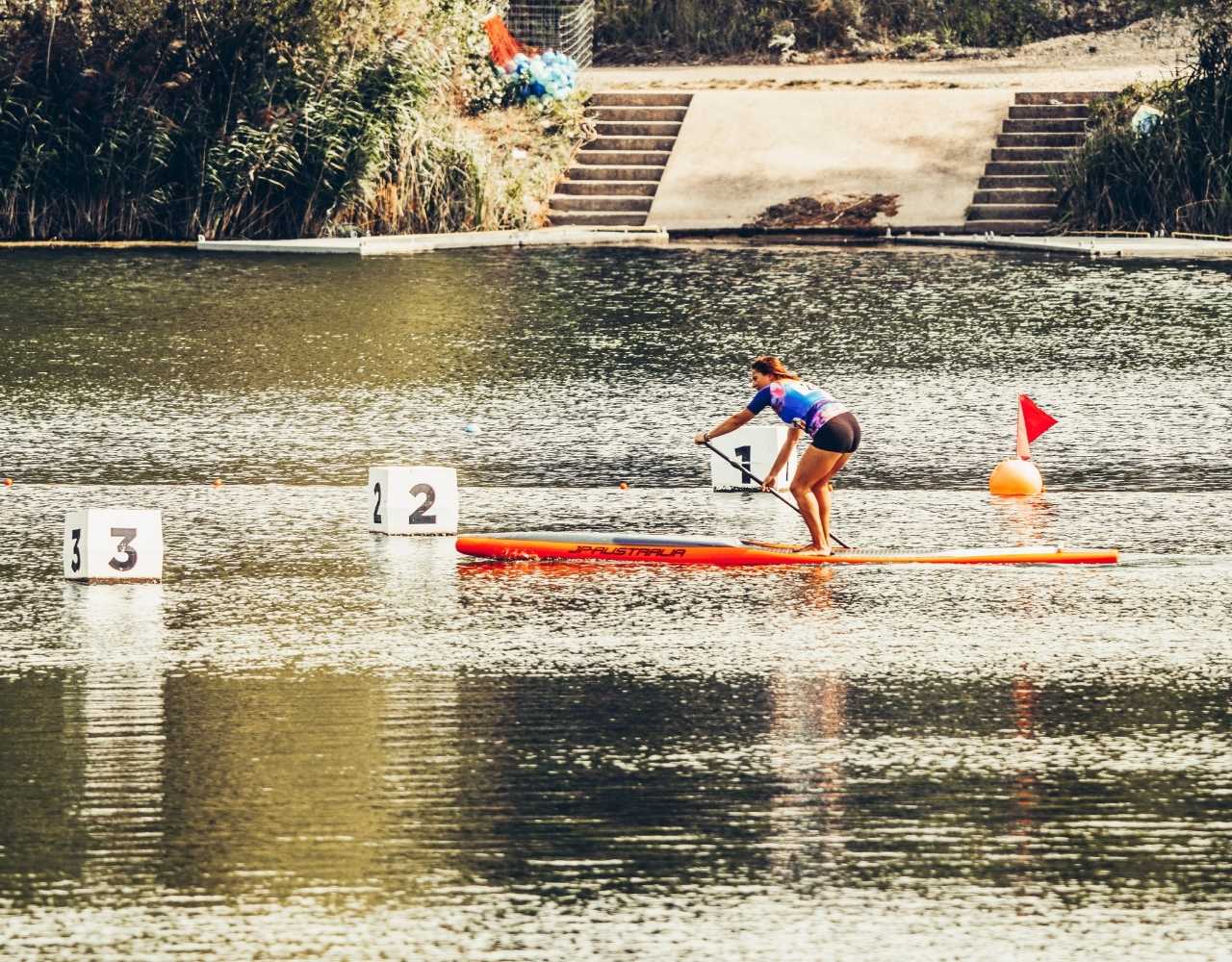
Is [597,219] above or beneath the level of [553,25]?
beneath

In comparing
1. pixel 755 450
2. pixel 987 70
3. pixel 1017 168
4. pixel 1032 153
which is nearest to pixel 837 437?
pixel 755 450

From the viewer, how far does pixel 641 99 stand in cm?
3831

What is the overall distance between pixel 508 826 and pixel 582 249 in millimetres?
24549

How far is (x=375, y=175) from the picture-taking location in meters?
33.4

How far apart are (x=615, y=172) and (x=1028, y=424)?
68.2 feet

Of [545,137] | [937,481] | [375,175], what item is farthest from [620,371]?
[545,137]

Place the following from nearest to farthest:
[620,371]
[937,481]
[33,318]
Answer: [937,481]
[620,371]
[33,318]

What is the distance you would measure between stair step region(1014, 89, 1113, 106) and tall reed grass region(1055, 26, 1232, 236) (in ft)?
8.40

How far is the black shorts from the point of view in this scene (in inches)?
540

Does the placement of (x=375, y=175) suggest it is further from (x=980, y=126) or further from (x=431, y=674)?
(x=431, y=674)

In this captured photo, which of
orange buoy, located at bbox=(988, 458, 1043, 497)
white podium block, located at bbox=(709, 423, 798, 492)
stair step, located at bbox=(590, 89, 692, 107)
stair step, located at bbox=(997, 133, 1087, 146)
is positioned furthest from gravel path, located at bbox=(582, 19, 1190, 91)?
white podium block, located at bbox=(709, 423, 798, 492)

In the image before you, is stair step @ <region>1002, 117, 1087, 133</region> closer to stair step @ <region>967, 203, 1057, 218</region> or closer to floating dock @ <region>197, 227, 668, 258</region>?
stair step @ <region>967, 203, 1057, 218</region>

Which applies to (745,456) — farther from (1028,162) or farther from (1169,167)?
(1028,162)

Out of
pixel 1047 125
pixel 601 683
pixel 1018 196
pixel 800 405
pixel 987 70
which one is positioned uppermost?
pixel 987 70
